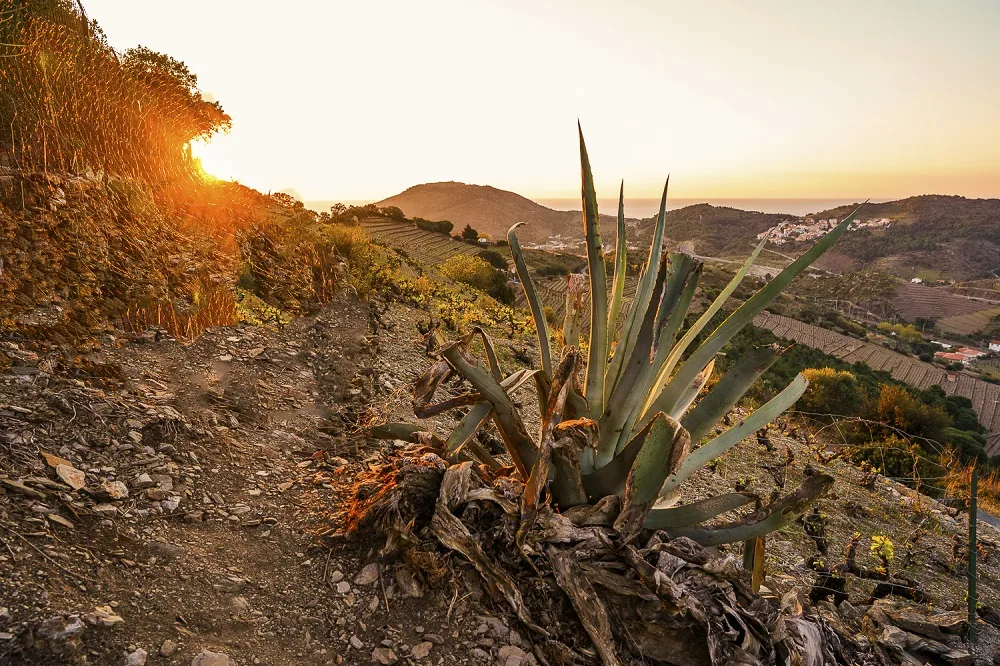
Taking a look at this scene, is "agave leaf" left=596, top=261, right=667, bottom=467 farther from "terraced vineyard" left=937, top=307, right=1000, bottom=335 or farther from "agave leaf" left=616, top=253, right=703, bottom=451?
"terraced vineyard" left=937, top=307, right=1000, bottom=335

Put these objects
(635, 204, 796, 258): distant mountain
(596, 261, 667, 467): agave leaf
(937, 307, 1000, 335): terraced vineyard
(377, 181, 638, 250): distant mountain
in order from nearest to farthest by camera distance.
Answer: (596, 261, 667, 467): agave leaf, (377, 181, 638, 250): distant mountain, (937, 307, 1000, 335): terraced vineyard, (635, 204, 796, 258): distant mountain

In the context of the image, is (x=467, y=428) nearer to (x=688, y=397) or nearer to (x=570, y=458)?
(x=570, y=458)

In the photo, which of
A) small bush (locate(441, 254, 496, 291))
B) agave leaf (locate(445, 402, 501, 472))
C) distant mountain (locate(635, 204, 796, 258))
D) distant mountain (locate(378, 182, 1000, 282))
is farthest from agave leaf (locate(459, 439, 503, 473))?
distant mountain (locate(635, 204, 796, 258))

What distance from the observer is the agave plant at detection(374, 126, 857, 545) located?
69.8 inches

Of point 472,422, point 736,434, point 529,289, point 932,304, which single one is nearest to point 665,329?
point 736,434

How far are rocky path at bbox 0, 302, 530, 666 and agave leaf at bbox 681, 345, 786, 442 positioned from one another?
1.04 m

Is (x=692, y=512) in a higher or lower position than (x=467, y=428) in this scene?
lower

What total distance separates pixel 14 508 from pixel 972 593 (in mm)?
3793

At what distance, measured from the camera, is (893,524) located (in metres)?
4.27

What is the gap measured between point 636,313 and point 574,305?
0.92 feet

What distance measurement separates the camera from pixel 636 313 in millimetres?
2289

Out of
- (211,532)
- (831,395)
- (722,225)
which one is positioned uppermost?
(722,225)

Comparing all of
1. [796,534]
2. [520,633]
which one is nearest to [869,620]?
[796,534]

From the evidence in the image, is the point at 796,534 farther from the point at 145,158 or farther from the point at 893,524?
the point at 145,158
